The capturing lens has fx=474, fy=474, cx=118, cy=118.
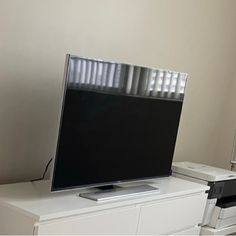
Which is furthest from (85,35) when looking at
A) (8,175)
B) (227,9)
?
(227,9)

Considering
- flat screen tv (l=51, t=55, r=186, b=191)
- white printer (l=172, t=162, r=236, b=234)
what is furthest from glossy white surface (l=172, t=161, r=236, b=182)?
flat screen tv (l=51, t=55, r=186, b=191)

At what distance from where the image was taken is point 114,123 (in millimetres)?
2365

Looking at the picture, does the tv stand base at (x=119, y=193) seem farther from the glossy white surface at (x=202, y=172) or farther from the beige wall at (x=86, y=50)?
the glossy white surface at (x=202, y=172)

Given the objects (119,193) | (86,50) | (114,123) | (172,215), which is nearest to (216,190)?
(172,215)

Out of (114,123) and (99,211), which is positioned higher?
(114,123)

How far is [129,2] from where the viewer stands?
9.35 feet

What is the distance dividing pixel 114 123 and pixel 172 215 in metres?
0.68

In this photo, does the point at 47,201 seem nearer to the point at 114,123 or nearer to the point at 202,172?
the point at 114,123

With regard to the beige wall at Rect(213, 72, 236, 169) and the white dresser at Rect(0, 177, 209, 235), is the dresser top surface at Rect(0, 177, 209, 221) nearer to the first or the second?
the white dresser at Rect(0, 177, 209, 235)

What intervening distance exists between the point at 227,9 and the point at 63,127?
2.06m

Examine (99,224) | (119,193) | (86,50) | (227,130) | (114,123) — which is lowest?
(99,224)

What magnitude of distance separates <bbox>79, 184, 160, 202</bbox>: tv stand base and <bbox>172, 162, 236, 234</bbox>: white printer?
0.53 meters

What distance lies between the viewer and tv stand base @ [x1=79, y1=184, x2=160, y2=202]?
2257 mm

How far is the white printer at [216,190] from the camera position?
301cm
